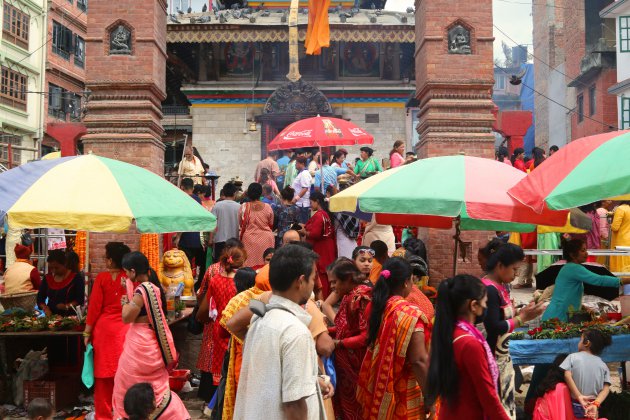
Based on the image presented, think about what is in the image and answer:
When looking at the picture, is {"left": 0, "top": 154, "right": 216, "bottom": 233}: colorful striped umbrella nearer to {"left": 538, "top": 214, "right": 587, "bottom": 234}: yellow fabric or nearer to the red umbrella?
{"left": 538, "top": 214, "right": 587, "bottom": 234}: yellow fabric

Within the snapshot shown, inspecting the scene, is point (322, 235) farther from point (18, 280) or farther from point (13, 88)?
point (13, 88)

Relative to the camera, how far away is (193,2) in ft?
142

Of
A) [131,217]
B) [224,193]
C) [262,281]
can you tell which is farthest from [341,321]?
[224,193]

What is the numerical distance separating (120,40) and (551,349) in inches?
338

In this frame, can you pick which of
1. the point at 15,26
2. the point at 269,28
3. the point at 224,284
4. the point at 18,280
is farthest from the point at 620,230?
the point at 15,26

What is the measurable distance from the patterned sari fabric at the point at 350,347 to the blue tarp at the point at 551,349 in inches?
63.8

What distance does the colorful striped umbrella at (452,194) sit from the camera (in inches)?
275

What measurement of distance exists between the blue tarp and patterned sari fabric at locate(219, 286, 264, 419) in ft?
8.69

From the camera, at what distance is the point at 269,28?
22938mm

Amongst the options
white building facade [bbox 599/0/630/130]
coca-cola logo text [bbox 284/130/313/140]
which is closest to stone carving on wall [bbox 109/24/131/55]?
coca-cola logo text [bbox 284/130/313/140]

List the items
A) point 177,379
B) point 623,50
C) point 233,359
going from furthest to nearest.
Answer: point 623,50
point 177,379
point 233,359

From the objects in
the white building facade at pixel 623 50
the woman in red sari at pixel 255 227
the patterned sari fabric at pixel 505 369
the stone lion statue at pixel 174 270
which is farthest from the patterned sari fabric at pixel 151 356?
the white building facade at pixel 623 50

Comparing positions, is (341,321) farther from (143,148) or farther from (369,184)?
(143,148)

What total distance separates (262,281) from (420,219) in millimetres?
3775
